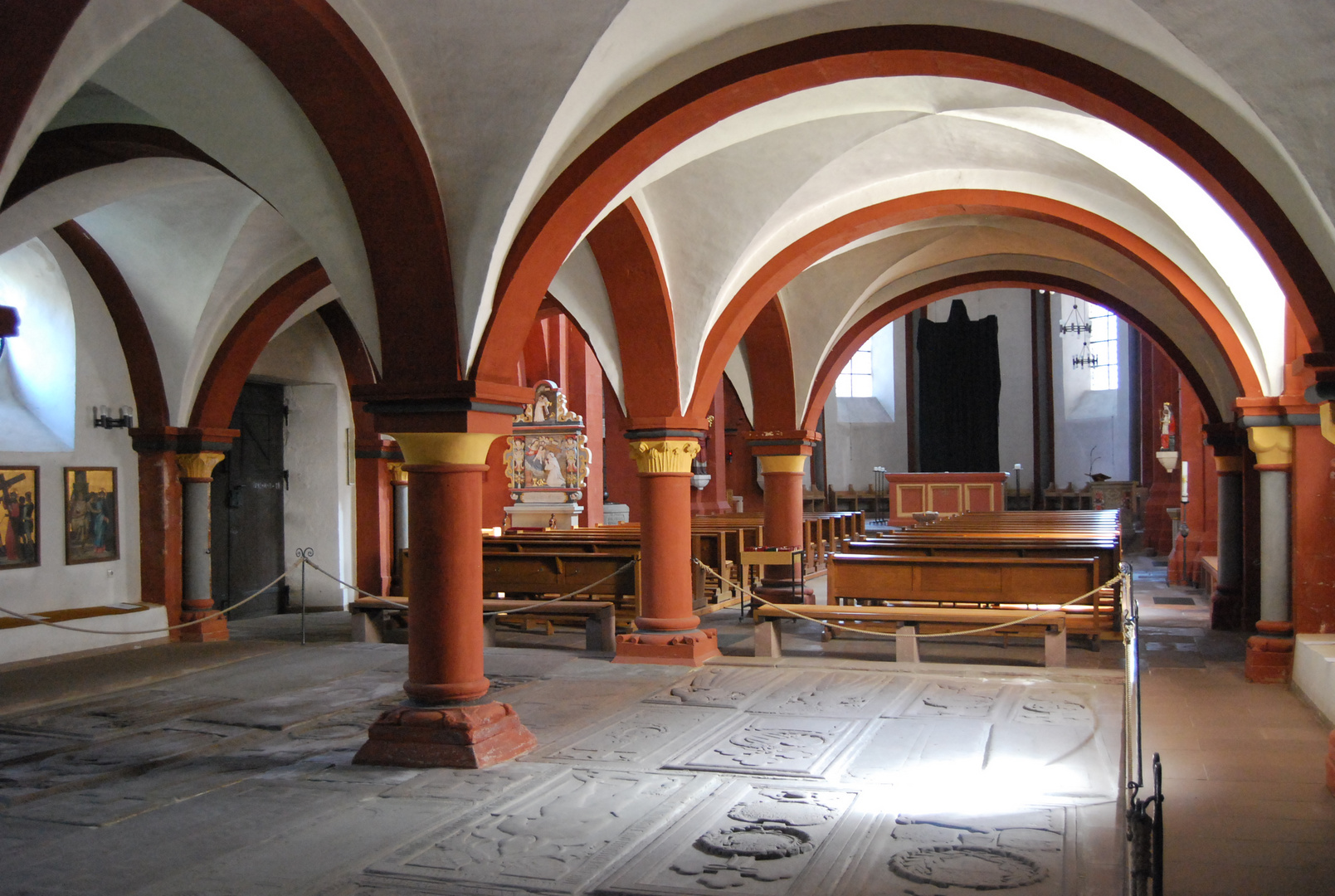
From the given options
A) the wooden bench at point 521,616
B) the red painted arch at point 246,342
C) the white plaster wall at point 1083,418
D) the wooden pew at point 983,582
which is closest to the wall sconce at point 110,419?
the red painted arch at point 246,342

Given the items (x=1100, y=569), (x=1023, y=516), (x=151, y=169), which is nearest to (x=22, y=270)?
(x=151, y=169)

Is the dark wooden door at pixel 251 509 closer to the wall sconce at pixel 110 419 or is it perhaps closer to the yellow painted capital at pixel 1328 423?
the wall sconce at pixel 110 419

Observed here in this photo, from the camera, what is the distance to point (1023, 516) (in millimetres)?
15945

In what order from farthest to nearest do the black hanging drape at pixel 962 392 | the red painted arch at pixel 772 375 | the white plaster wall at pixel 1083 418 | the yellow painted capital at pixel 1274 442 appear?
the black hanging drape at pixel 962 392 → the white plaster wall at pixel 1083 418 → the red painted arch at pixel 772 375 → the yellow painted capital at pixel 1274 442

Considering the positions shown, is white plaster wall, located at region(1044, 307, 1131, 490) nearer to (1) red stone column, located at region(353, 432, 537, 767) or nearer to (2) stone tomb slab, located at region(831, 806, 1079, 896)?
(1) red stone column, located at region(353, 432, 537, 767)

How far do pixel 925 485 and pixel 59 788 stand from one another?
734 inches

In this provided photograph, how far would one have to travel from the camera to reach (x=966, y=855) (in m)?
4.39

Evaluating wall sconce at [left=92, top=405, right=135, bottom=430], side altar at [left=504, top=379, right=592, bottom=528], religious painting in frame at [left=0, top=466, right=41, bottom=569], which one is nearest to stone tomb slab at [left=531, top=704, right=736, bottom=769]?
religious painting in frame at [left=0, top=466, right=41, bottom=569]

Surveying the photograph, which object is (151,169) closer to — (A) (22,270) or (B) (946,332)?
(A) (22,270)

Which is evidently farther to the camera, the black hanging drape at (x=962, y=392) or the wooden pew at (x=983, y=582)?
the black hanging drape at (x=962, y=392)

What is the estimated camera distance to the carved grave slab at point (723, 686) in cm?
768

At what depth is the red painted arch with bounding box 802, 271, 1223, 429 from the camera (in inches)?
538

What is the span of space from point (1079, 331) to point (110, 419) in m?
22.4

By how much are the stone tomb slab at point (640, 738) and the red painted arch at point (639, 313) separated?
115 inches
